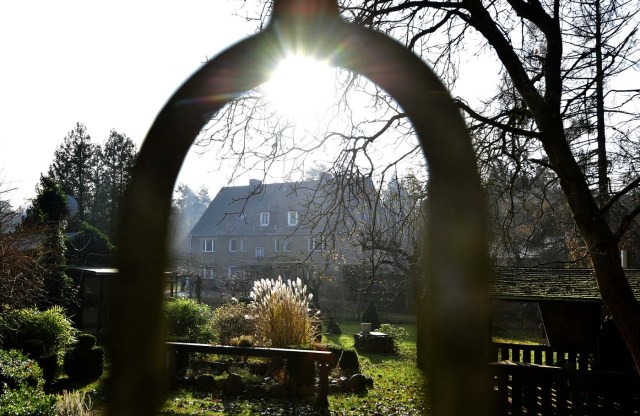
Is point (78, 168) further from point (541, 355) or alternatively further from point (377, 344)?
point (541, 355)

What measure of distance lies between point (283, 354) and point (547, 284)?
4140 mm

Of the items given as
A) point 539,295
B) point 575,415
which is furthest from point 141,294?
point 539,295

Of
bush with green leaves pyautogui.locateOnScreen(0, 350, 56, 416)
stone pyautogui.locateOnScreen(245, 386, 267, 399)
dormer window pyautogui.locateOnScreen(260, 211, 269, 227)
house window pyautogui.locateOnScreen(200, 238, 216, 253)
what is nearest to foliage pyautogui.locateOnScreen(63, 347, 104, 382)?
bush with green leaves pyautogui.locateOnScreen(0, 350, 56, 416)

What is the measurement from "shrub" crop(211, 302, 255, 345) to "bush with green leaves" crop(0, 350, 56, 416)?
5686 mm

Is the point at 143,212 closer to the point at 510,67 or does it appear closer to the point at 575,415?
the point at 510,67

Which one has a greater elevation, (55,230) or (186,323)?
(55,230)

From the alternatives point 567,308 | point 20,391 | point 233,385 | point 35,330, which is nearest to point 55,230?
point 35,330

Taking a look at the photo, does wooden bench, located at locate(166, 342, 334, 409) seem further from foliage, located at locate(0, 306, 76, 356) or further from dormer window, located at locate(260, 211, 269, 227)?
dormer window, located at locate(260, 211, 269, 227)

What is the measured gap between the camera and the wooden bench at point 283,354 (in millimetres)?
8031

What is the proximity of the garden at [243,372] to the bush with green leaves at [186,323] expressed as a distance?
0.95 ft

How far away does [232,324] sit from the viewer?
1279 centimetres

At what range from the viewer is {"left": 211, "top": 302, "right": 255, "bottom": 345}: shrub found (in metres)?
12.6

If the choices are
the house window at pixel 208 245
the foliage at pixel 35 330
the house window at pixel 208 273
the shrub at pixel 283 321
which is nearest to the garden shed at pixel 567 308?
the shrub at pixel 283 321

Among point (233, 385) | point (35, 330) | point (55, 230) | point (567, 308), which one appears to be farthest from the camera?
point (55, 230)
